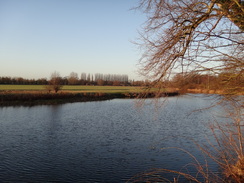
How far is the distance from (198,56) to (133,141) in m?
6.95

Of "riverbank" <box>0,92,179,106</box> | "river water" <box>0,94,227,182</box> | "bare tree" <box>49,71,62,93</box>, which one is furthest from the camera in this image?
"bare tree" <box>49,71,62,93</box>

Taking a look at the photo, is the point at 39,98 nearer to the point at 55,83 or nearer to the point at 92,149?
the point at 55,83

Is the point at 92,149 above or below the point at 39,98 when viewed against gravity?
below

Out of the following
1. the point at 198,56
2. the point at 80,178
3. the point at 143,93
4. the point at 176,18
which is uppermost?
the point at 176,18

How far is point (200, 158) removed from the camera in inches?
308

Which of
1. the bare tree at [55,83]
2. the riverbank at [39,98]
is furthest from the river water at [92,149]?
the bare tree at [55,83]

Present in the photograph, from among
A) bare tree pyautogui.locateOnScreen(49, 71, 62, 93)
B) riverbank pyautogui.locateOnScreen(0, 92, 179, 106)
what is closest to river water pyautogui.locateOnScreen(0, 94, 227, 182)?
riverbank pyautogui.locateOnScreen(0, 92, 179, 106)

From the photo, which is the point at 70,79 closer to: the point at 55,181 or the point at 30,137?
the point at 30,137

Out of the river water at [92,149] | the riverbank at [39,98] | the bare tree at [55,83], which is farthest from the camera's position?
the bare tree at [55,83]

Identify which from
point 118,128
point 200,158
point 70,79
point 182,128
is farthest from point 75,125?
point 70,79

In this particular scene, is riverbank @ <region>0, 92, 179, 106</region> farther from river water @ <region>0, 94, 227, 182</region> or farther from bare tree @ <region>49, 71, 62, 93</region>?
river water @ <region>0, 94, 227, 182</region>

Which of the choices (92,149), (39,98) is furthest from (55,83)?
(92,149)

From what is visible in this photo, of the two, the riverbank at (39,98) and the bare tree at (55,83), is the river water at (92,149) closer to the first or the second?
the riverbank at (39,98)

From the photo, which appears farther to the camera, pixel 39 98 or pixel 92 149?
pixel 39 98
